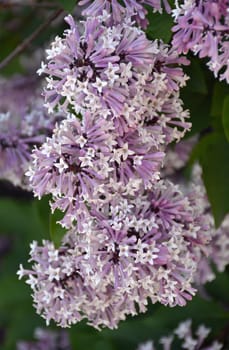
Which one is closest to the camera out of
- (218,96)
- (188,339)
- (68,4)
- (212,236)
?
(68,4)

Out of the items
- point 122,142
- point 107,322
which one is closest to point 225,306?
point 107,322

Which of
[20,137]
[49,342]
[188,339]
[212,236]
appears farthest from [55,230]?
[49,342]

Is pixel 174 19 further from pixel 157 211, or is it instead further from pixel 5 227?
pixel 5 227

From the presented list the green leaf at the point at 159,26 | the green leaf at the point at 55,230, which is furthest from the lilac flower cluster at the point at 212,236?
the green leaf at the point at 159,26

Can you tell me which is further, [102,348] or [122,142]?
[102,348]

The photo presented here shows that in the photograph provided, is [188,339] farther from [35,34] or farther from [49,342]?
[35,34]
